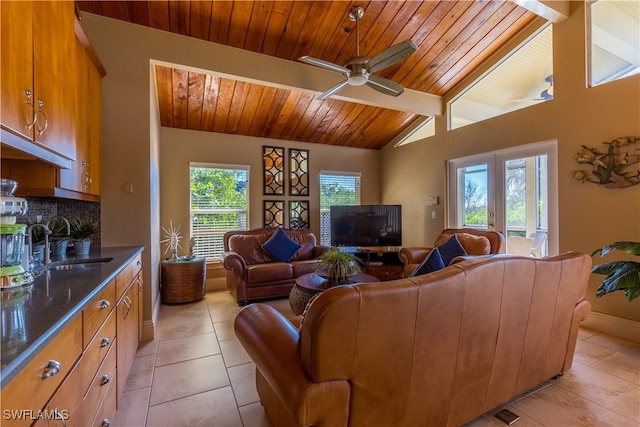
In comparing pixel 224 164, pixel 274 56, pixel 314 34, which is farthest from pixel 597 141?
pixel 224 164

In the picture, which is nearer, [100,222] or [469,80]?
[100,222]

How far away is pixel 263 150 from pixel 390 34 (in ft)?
8.94

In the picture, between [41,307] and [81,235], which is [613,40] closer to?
[41,307]

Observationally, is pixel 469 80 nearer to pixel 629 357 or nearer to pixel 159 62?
pixel 629 357

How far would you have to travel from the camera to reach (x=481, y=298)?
136 cm

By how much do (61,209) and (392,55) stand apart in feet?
10.5

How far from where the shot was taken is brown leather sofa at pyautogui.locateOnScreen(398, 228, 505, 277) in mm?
3549

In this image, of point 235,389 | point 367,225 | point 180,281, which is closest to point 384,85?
point 367,225

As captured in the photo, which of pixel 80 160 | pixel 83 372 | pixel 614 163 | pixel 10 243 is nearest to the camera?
pixel 83 372

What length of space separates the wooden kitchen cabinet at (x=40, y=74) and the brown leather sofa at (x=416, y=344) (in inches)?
54.7

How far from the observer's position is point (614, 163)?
275 centimetres

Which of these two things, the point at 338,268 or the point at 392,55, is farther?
the point at 338,268

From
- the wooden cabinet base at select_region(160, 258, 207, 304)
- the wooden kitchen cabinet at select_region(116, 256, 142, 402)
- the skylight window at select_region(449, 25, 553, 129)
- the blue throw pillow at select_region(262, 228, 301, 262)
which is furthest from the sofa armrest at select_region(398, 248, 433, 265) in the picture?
the wooden kitchen cabinet at select_region(116, 256, 142, 402)

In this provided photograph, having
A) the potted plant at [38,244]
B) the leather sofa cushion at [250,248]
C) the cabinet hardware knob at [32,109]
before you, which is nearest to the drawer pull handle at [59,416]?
the cabinet hardware knob at [32,109]
